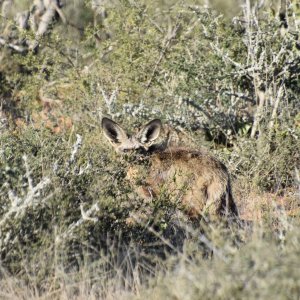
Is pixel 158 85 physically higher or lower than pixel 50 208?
lower

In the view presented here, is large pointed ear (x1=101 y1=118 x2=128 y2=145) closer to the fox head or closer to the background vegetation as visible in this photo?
the fox head

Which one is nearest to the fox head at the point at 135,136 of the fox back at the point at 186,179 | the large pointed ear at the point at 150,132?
the large pointed ear at the point at 150,132

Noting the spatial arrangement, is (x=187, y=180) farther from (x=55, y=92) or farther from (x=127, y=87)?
(x=55, y=92)

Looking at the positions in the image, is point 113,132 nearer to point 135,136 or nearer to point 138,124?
point 135,136

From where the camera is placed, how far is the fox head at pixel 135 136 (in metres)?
8.31

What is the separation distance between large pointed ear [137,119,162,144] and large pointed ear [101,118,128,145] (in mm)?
168

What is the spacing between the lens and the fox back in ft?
24.1

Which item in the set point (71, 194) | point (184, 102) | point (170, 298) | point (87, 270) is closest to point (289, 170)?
point (184, 102)

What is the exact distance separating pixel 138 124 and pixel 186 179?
2.69 metres

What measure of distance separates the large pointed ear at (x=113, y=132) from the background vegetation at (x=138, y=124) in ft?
0.65

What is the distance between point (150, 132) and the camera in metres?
8.41

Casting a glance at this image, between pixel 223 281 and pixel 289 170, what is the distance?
5.32 meters

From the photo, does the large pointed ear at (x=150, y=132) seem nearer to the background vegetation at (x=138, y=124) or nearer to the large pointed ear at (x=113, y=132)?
the large pointed ear at (x=113, y=132)

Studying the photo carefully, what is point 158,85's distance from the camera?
11180 mm
